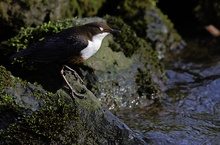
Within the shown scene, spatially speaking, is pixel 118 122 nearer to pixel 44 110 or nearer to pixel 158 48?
pixel 44 110

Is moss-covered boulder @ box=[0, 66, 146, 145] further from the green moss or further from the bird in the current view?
the bird

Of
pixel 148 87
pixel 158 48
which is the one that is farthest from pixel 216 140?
pixel 158 48

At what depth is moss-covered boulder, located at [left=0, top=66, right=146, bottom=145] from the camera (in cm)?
366

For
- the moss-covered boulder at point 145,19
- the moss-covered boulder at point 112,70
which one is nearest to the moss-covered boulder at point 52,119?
the moss-covered boulder at point 112,70

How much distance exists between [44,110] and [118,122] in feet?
2.29

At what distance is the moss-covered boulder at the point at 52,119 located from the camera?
12.0ft

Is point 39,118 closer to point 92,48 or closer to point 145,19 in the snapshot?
point 92,48

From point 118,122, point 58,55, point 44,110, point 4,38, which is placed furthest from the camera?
point 4,38

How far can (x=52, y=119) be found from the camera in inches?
148

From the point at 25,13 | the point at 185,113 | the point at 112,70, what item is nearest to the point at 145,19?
the point at 25,13

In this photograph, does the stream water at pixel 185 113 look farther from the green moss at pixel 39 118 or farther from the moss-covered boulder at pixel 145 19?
the green moss at pixel 39 118

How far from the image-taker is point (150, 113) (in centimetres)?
541

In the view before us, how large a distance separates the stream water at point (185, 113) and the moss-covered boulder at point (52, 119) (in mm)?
591

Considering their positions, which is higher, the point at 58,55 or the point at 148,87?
the point at 58,55
